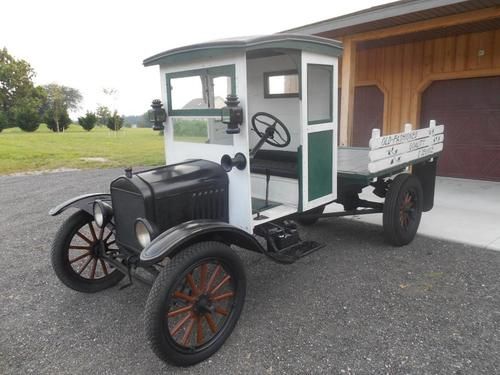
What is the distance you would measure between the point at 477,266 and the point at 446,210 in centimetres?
200

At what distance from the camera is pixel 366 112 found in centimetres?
870

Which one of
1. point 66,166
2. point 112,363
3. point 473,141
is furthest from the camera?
point 66,166

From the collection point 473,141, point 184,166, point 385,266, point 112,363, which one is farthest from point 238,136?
point 473,141

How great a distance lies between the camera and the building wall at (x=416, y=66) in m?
6.81

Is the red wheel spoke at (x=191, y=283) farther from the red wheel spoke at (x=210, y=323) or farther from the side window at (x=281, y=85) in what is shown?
the side window at (x=281, y=85)

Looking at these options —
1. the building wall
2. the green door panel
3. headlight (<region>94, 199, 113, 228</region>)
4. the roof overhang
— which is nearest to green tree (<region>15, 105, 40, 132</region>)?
the building wall

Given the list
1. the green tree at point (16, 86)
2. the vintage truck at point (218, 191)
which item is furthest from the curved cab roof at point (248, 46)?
the green tree at point (16, 86)

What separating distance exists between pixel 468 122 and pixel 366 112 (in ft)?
7.00

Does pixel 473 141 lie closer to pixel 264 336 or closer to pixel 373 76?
pixel 373 76

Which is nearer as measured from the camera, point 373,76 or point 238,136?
point 238,136

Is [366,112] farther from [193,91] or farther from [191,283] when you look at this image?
[191,283]

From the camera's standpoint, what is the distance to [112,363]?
243cm

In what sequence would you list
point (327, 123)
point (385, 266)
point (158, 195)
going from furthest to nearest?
point (385, 266)
point (327, 123)
point (158, 195)

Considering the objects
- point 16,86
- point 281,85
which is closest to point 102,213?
point 281,85
